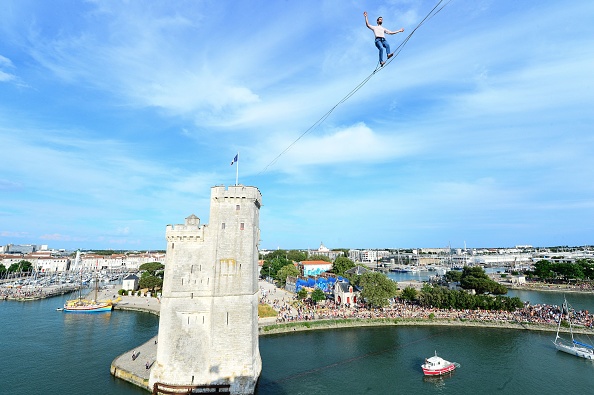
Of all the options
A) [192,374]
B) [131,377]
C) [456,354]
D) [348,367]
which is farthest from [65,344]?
[456,354]

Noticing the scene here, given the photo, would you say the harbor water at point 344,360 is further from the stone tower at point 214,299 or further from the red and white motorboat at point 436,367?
the stone tower at point 214,299

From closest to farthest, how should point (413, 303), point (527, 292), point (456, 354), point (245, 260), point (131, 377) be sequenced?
point (245, 260)
point (131, 377)
point (456, 354)
point (413, 303)
point (527, 292)

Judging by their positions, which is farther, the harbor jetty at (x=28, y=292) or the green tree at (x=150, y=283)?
the harbor jetty at (x=28, y=292)

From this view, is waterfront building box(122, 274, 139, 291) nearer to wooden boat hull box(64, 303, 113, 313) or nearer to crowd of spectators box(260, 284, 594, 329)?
wooden boat hull box(64, 303, 113, 313)

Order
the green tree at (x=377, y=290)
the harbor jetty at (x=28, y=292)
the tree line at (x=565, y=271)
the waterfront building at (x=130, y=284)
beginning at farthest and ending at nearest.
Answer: the tree line at (x=565, y=271) → the waterfront building at (x=130, y=284) → the harbor jetty at (x=28, y=292) → the green tree at (x=377, y=290)

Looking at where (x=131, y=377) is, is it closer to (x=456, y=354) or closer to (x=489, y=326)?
(x=456, y=354)

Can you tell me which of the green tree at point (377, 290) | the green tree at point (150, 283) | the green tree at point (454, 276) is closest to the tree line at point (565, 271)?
the green tree at point (454, 276)
